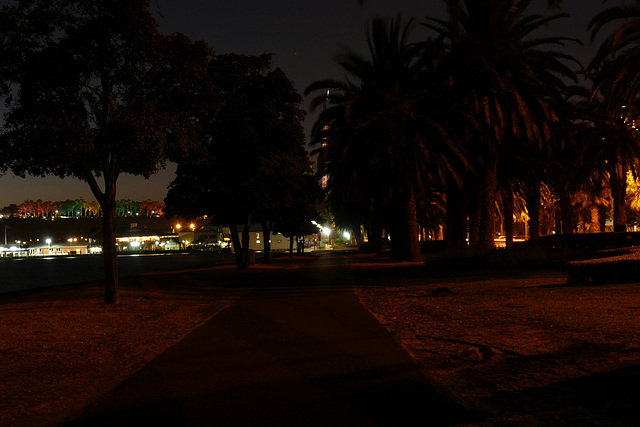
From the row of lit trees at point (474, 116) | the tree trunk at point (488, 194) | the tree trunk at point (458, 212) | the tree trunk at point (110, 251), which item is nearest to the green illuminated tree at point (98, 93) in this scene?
the tree trunk at point (110, 251)

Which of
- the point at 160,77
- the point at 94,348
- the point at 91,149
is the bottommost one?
the point at 94,348

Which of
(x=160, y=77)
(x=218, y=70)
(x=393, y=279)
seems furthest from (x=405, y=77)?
(x=160, y=77)

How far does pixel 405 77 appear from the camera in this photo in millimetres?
32531

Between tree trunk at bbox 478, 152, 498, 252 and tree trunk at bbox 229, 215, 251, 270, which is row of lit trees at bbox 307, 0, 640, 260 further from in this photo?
tree trunk at bbox 229, 215, 251, 270

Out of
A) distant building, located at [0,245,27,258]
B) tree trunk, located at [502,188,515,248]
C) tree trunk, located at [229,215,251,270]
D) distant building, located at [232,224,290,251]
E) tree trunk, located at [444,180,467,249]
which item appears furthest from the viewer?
distant building, located at [232,224,290,251]

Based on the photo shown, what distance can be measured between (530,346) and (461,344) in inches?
42.6

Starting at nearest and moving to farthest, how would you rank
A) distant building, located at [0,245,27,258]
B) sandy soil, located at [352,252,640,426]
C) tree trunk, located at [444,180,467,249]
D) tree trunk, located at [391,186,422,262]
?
sandy soil, located at [352,252,640,426] → tree trunk, located at [391,186,422,262] → tree trunk, located at [444,180,467,249] → distant building, located at [0,245,27,258]

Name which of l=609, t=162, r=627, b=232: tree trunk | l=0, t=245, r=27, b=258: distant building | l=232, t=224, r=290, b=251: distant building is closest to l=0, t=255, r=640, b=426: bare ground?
l=609, t=162, r=627, b=232: tree trunk

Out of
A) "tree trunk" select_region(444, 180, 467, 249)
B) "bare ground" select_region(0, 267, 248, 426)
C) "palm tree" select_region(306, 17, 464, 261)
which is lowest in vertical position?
"bare ground" select_region(0, 267, 248, 426)

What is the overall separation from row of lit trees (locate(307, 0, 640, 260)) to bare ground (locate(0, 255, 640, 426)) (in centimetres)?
1100

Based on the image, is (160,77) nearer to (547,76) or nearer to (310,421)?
(310,421)

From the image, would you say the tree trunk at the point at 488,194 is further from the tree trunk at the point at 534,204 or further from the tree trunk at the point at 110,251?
the tree trunk at the point at 110,251

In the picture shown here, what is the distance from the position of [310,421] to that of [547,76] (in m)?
27.7

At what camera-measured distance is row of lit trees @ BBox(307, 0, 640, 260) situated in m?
27.8
